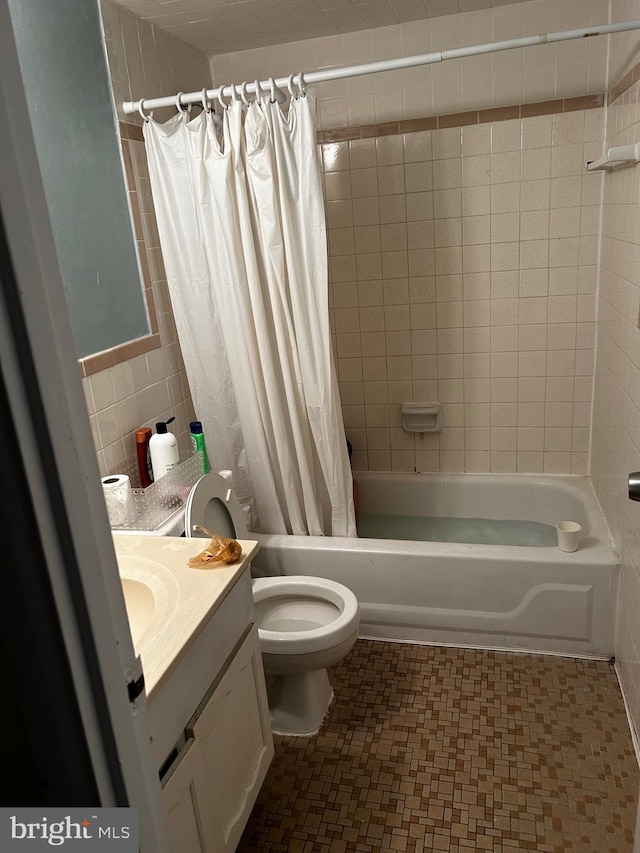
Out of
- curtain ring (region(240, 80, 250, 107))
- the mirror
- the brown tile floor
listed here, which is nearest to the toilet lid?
the mirror

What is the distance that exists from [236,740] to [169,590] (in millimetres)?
446

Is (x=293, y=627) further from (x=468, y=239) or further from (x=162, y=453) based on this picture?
(x=468, y=239)

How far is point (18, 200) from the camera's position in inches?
21.4

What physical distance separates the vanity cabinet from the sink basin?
22 cm

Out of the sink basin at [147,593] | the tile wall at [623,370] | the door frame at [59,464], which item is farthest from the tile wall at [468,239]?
the door frame at [59,464]

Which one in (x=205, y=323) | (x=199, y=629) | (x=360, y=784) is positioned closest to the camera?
(x=199, y=629)

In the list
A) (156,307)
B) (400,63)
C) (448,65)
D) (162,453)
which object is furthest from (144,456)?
(448,65)

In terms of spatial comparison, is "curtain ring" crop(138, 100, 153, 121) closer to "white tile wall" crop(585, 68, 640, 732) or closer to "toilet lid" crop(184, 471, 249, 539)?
"toilet lid" crop(184, 471, 249, 539)

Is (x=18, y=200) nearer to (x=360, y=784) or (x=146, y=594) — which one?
(x=146, y=594)

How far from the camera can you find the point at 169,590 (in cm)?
150

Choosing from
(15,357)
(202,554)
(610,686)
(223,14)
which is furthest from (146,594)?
(223,14)

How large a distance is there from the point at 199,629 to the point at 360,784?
36.9 inches

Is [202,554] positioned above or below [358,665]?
above

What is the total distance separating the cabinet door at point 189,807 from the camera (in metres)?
1.28
